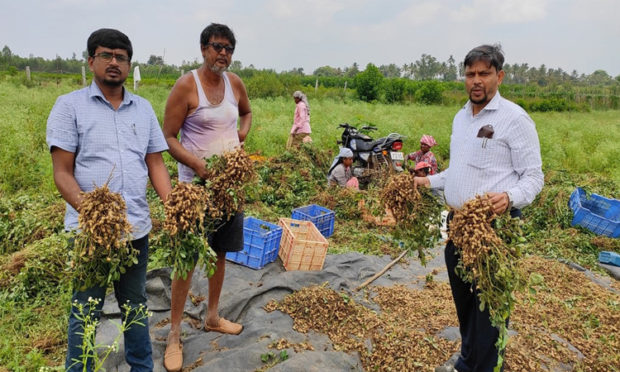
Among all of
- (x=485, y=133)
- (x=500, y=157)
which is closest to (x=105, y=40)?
(x=485, y=133)

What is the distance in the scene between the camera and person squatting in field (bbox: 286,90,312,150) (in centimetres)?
965

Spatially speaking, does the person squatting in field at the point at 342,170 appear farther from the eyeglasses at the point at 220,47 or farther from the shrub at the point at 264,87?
the shrub at the point at 264,87

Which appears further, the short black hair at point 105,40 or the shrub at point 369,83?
the shrub at point 369,83

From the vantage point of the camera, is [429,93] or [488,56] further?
[429,93]

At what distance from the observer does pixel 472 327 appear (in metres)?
2.71

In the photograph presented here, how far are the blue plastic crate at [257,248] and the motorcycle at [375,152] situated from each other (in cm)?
331

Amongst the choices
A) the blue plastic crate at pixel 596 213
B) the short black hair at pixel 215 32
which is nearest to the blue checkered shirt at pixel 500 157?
the short black hair at pixel 215 32

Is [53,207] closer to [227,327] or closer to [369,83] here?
[227,327]

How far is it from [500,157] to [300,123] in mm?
7592

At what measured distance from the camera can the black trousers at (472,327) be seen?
8.39 ft

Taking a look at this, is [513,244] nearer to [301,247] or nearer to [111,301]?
[301,247]

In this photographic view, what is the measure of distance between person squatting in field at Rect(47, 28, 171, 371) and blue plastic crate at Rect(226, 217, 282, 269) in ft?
6.39

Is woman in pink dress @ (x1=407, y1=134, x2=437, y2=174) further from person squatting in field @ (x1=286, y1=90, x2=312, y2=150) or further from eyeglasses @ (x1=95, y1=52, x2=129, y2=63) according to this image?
eyeglasses @ (x1=95, y1=52, x2=129, y2=63)

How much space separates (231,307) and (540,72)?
76.1m
